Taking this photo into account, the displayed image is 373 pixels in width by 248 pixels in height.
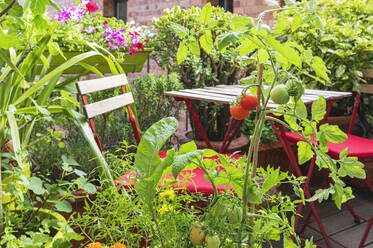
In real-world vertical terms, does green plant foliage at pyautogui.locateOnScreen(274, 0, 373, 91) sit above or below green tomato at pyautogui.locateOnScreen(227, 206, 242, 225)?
above

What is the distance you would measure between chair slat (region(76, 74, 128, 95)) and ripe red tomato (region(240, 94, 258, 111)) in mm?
1048

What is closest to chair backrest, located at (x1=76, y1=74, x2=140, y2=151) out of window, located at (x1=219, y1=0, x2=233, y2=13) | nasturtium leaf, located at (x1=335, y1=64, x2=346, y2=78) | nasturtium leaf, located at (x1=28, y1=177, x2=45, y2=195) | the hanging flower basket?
nasturtium leaf, located at (x1=28, y1=177, x2=45, y2=195)

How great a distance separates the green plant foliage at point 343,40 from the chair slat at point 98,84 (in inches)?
56.0

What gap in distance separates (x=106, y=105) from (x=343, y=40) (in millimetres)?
2016

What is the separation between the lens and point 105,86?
68.2 inches

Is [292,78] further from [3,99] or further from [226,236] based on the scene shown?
[3,99]

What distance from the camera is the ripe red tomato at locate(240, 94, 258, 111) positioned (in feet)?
2.24

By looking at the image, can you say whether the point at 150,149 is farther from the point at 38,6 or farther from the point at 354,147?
the point at 354,147

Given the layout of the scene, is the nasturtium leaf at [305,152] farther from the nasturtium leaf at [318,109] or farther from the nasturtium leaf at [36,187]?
the nasturtium leaf at [36,187]

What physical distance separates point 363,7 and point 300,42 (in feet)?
1.89

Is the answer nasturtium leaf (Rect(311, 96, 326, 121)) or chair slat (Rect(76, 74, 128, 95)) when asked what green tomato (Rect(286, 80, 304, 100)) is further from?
chair slat (Rect(76, 74, 128, 95))

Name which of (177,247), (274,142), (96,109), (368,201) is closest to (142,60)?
(274,142)

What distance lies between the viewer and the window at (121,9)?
21.2 ft

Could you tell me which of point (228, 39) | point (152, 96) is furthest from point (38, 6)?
point (152, 96)
